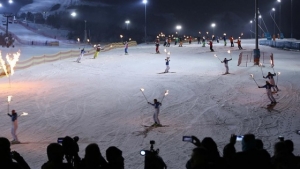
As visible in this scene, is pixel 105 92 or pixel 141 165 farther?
pixel 105 92

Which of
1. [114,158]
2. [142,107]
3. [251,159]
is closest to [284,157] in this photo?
[251,159]

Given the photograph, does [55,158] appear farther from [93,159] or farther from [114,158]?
[114,158]

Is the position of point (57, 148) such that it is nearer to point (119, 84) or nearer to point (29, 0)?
point (119, 84)

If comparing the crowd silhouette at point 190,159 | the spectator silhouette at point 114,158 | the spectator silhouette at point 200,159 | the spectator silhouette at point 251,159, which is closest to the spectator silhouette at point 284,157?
the crowd silhouette at point 190,159

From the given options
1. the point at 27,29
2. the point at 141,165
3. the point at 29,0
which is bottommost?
the point at 141,165

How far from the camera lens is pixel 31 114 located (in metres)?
19.2

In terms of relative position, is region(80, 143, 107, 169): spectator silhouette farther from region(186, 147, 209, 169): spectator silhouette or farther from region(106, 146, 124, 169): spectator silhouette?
region(186, 147, 209, 169): spectator silhouette

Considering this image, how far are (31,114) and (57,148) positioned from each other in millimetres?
14744

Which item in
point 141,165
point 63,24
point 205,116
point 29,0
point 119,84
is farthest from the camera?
point 29,0

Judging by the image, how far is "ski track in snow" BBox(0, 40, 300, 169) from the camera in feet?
47.0

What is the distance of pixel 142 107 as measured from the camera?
2047 centimetres

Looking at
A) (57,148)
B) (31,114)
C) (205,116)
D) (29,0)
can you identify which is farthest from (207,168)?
(29,0)

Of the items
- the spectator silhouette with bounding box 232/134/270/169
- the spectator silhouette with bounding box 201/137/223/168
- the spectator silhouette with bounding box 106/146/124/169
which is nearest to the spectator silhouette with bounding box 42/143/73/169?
the spectator silhouette with bounding box 106/146/124/169

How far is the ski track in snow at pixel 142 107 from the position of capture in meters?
14.3
